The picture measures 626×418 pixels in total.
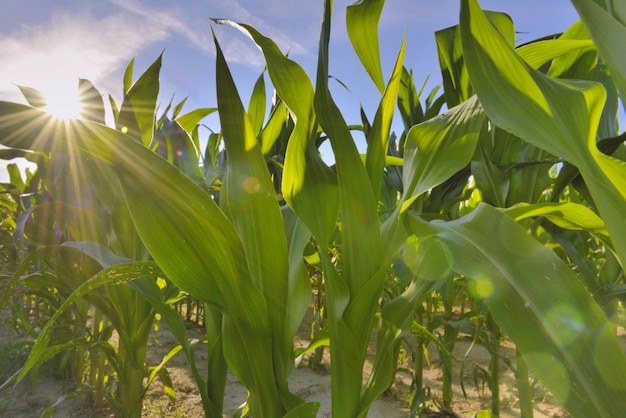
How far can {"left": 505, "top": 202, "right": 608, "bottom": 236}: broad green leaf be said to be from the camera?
0.46 metres

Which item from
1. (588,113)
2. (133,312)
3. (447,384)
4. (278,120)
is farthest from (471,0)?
(447,384)

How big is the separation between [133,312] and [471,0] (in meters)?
0.85

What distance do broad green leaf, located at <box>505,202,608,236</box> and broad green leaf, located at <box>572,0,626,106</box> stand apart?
151 millimetres

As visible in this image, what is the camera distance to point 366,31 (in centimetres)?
52

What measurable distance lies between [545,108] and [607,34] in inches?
3.0

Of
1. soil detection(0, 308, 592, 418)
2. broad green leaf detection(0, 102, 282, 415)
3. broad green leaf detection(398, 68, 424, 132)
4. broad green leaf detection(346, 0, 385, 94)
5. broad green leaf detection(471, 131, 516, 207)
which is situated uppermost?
broad green leaf detection(398, 68, 424, 132)

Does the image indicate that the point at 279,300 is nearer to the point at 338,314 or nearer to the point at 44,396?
the point at 338,314

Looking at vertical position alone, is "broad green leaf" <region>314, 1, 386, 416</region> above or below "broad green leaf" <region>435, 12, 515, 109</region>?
below

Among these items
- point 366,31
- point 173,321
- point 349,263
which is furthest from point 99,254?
point 366,31

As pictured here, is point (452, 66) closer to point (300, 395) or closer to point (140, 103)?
point (140, 103)

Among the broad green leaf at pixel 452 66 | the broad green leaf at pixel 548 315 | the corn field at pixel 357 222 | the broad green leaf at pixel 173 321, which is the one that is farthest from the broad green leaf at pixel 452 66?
the broad green leaf at pixel 173 321

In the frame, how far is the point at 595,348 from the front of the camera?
0.98ft

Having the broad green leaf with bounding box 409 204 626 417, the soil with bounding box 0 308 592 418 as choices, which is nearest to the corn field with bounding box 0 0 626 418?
the broad green leaf with bounding box 409 204 626 417

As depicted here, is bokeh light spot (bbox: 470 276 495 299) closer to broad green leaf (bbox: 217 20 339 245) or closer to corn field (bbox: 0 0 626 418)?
corn field (bbox: 0 0 626 418)
